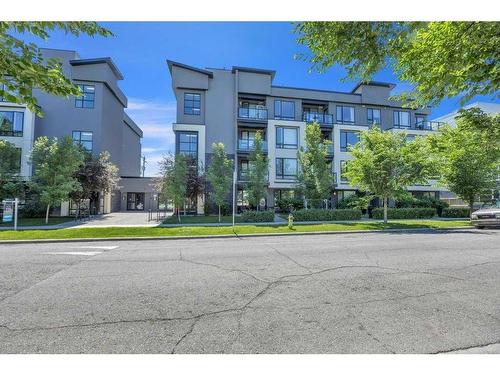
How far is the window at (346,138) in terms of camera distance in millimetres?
30286

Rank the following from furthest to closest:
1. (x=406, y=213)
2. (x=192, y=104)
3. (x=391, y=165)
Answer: (x=192, y=104)
(x=406, y=213)
(x=391, y=165)

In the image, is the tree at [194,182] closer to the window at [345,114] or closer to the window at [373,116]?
the window at [345,114]

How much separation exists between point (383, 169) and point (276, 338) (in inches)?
651

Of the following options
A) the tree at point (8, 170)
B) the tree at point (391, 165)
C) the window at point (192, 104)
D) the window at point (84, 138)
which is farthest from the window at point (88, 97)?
the tree at point (391, 165)

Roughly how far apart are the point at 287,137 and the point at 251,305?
26071 millimetres

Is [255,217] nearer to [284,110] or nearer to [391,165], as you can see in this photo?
[391,165]

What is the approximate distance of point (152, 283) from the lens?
539cm

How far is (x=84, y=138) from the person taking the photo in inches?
1049

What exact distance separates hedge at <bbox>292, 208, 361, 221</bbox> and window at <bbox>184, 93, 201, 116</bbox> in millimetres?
14672

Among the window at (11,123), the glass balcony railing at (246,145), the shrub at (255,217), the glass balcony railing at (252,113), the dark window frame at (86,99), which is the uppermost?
the dark window frame at (86,99)

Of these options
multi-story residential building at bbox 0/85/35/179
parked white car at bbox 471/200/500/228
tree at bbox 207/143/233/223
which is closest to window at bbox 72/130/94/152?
multi-story residential building at bbox 0/85/35/179

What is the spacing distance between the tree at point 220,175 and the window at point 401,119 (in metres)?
22.9

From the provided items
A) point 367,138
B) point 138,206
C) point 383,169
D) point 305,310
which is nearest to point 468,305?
point 305,310

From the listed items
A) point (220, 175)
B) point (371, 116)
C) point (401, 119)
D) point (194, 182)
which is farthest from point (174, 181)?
point (401, 119)
